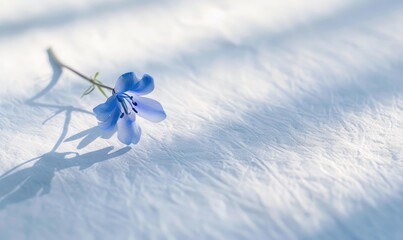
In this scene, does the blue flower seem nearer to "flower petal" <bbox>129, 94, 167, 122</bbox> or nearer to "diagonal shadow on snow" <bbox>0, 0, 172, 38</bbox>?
"flower petal" <bbox>129, 94, 167, 122</bbox>

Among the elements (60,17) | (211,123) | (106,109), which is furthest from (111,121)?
(60,17)

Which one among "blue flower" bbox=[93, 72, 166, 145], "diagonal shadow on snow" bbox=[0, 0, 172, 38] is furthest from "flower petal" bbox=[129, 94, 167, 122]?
"diagonal shadow on snow" bbox=[0, 0, 172, 38]

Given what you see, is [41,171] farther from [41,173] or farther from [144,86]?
[144,86]

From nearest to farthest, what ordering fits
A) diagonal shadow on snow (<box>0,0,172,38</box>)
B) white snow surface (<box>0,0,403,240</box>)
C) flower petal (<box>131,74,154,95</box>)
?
1. white snow surface (<box>0,0,403,240</box>)
2. flower petal (<box>131,74,154,95</box>)
3. diagonal shadow on snow (<box>0,0,172,38</box>)

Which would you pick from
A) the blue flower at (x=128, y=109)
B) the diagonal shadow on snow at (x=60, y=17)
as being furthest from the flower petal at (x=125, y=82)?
the diagonal shadow on snow at (x=60, y=17)

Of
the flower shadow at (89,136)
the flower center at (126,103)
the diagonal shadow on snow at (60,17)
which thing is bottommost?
the flower shadow at (89,136)

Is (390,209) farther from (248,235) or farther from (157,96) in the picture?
(157,96)

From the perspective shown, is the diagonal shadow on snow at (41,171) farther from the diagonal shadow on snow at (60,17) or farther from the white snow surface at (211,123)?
the diagonal shadow on snow at (60,17)
